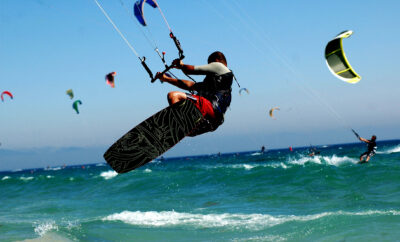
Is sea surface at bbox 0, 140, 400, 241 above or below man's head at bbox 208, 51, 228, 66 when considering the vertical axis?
below

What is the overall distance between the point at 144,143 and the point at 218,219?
6.19 metres

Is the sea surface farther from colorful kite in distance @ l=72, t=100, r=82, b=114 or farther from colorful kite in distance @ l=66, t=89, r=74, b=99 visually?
colorful kite in distance @ l=66, t=89, r=74, b=99

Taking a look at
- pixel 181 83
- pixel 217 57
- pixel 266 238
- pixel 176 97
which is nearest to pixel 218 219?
pixel 266 238

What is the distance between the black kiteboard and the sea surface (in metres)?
4.07

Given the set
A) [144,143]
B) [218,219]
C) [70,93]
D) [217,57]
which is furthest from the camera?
[70,93]

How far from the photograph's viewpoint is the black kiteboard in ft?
16.0

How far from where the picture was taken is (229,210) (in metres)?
12.0

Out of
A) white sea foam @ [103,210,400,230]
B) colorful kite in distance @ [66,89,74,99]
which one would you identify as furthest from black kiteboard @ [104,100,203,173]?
colorful kite in distance @ [66,89,74,99]

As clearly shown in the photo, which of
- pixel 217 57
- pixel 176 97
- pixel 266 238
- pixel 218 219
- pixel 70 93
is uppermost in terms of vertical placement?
pixel 70 93

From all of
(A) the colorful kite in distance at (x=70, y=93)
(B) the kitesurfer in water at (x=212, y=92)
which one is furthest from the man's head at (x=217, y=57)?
(A) the colorful kite in distance at (x=70, y=93)

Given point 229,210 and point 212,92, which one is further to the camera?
point 229,210

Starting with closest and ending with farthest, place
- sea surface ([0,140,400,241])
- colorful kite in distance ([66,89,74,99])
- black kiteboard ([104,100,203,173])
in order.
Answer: black kiteboard ([104,100,203,173]) < sea surface ([0,140,400,241]) < colorful kite in distance ([66,89,74,99])

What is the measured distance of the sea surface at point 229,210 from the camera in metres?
8.62

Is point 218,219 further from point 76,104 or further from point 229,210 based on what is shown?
point 76,104
